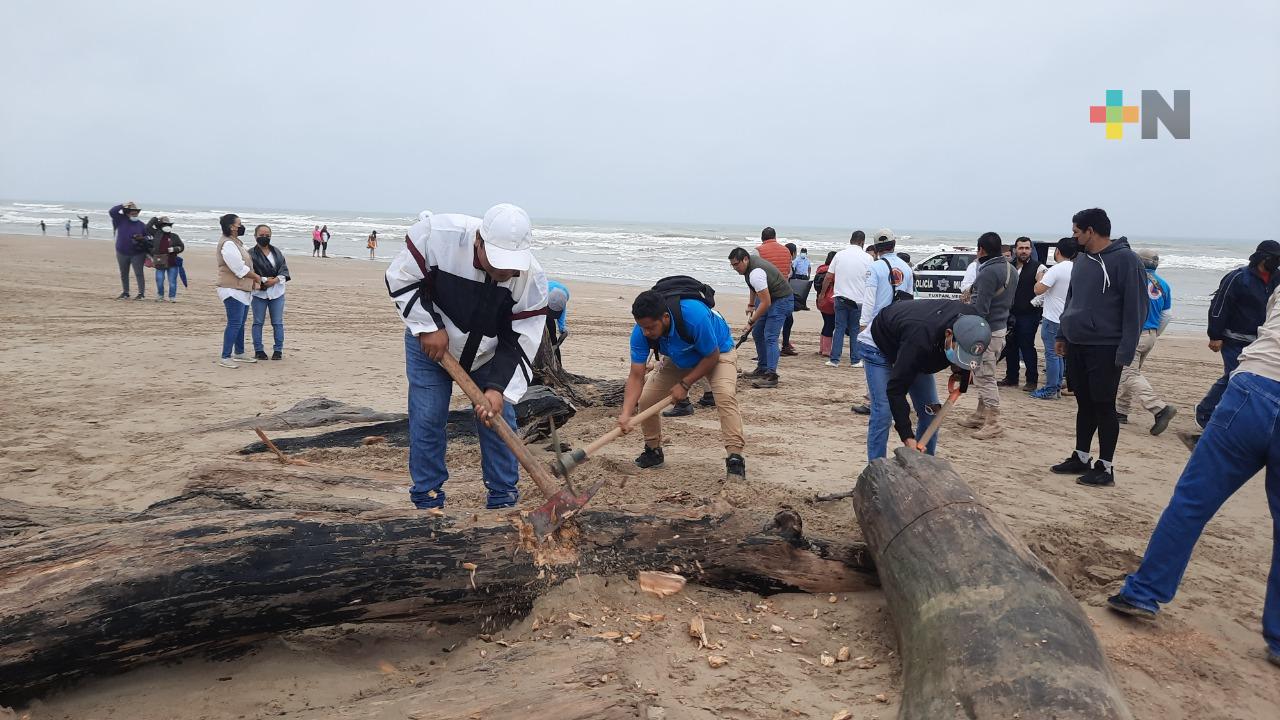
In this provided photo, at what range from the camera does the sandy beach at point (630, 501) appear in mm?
2600

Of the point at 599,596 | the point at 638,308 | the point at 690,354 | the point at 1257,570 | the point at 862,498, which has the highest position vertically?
the point at 638,308

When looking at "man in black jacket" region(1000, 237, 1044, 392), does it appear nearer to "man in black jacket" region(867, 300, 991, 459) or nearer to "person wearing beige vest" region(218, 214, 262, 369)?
"man in black jacket" region(867, 300, 991, 459)

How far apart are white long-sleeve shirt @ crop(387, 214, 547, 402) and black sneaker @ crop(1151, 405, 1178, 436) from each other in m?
6.10

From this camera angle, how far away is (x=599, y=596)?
3.05 m

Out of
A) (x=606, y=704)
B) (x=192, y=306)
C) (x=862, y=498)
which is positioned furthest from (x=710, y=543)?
(x=192, y=306)

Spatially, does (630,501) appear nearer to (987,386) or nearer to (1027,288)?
(987,386)

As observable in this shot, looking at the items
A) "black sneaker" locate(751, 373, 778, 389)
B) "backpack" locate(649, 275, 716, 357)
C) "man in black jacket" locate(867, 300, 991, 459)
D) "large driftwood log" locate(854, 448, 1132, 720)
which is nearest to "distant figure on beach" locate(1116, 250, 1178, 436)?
"man in black jacket" locate(867, 300, 991, 459)

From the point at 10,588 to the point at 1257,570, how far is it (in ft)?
18.4

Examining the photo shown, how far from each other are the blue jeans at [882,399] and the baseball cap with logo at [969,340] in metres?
0.71

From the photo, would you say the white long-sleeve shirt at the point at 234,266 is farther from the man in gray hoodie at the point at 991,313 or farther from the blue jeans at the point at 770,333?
the man in gray hoodie at the point at 991,313

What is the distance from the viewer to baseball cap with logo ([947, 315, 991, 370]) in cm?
378

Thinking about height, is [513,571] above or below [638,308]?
below

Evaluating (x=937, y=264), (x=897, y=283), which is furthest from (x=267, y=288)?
(x=937, y=264)

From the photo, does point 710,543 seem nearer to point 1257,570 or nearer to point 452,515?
point 452,515
